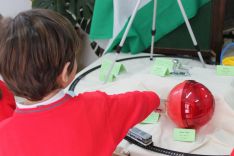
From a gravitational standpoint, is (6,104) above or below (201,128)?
above

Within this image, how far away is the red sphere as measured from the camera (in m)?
1.21

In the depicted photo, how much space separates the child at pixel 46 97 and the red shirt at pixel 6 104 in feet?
1.67

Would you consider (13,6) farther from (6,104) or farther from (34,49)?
(34,49)

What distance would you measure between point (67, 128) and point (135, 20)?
1.38 meters

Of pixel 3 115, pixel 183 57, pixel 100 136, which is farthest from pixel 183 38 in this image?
pixel 100 136

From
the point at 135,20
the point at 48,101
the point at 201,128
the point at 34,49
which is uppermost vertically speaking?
the point at 34,49

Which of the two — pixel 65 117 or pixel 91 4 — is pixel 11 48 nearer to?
pixel 65 117

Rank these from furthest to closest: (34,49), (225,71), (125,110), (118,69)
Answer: (118,69) → (225,71) → (125,110) → (34,49)

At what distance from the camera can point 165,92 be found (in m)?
1.45

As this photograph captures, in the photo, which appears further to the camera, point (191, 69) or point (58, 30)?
point (191, 69)

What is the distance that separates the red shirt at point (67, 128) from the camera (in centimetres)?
81

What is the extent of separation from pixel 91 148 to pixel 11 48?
1.05 ft

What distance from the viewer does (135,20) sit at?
210 centimetres

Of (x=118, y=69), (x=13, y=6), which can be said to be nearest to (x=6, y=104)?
(x=118, y=69)
